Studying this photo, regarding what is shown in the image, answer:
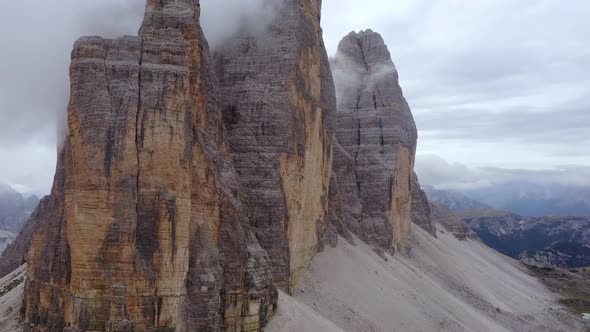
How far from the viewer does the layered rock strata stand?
51094 millimetres

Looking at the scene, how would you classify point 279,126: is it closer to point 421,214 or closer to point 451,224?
Result: point 421,214

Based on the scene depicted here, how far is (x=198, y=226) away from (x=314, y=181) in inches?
585

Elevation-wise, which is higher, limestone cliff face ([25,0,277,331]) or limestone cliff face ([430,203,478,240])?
limestone cliff face ([25,0,277,331])

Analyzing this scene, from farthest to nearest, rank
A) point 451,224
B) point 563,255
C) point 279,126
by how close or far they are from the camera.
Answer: point 563,255, point 451,224, point 279,126

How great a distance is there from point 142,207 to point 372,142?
121 feet

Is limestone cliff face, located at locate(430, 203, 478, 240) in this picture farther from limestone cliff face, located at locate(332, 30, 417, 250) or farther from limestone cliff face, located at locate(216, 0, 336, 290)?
limestone cliff face, located at locate(216, 0, 336, 290)

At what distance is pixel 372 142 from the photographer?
5525cm

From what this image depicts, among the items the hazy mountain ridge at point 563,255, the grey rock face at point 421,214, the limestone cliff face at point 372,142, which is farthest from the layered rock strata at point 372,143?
the hazy mountain ridge at point 563,255

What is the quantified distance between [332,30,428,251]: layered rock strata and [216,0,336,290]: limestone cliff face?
1515cm

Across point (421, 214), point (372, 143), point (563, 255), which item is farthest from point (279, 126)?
point (563, 255)

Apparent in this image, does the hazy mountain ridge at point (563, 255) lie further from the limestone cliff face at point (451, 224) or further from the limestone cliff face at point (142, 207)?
the limestone cliff face at point (142, 207)

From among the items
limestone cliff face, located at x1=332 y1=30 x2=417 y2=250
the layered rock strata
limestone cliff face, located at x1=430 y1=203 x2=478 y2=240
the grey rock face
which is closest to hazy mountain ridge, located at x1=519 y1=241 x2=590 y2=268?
limestone cliff face, located at x1=430 y1=203 x2=478 y2=240

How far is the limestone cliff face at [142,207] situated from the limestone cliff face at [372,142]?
1060 inches

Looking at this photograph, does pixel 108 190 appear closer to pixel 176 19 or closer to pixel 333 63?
pixel 176 19
